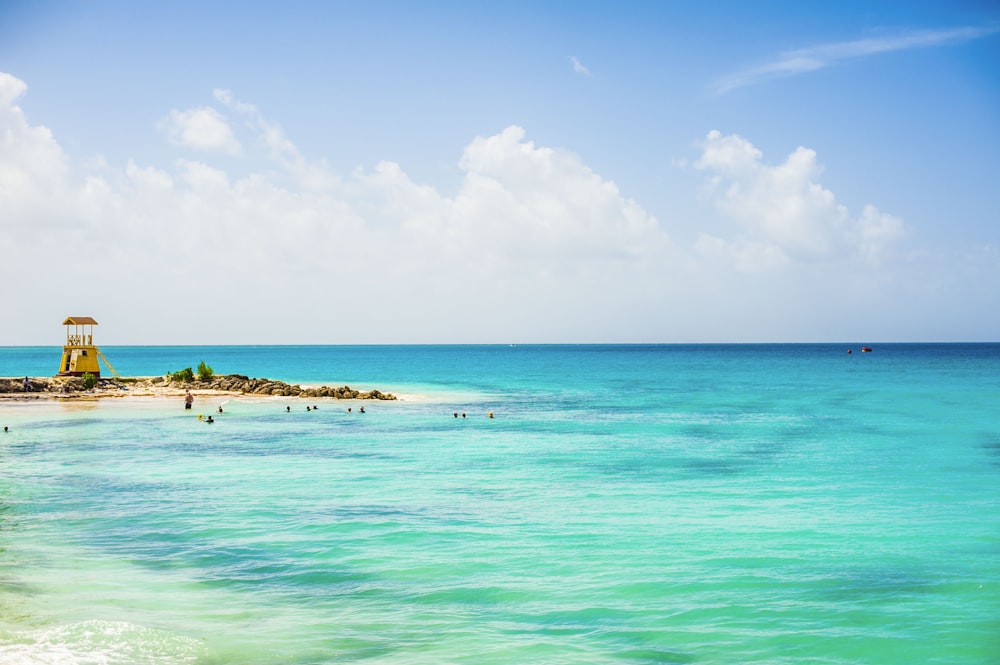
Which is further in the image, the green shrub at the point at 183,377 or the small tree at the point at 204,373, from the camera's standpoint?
the small tree at the point at 204,373

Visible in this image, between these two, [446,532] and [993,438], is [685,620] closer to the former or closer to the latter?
[446,532]

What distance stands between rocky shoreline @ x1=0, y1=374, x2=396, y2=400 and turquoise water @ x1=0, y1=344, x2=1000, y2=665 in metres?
24.8

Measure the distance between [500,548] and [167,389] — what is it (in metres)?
57.9

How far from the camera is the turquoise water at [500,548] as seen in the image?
43.5 ft

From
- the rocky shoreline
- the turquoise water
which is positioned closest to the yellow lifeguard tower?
the rocky shoreline

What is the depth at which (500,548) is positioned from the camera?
18.7 meters

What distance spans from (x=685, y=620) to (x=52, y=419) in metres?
44.4

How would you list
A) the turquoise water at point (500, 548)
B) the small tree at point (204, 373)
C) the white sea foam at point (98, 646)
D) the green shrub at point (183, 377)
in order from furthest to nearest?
the small tree at point (204, 373) → the green shrub at point (183, 377) → the turquoise water at point (500, 548) → the white sea foam at point (98, 646)

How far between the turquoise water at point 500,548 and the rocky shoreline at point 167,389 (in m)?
24.8

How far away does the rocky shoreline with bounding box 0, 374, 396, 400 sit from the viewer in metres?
64.2

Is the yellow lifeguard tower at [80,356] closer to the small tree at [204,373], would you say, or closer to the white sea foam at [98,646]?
the small tree at [204,373]

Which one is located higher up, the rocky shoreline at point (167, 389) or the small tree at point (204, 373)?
the small tree at point (204, 373)

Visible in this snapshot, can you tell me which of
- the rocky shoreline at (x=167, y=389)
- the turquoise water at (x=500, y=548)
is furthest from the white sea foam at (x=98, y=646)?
the rocky shoreline at (x=167, y=389)

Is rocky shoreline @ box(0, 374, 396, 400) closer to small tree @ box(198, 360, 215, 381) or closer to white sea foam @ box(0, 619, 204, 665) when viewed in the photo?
small tree @ box(198, 360, 215, 381)
